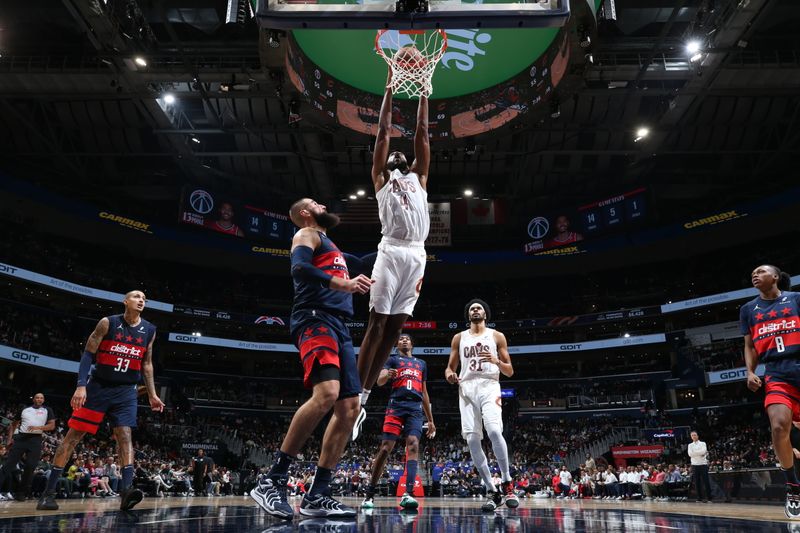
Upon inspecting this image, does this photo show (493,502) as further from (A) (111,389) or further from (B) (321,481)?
(A) (111,389)

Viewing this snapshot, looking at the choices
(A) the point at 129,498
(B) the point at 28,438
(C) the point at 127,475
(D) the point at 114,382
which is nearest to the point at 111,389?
(D) the point at 114,382

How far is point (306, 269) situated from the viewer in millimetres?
3725

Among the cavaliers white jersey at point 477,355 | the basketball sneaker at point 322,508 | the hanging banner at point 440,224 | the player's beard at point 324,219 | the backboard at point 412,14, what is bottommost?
the basketball sneaker at point 322,508

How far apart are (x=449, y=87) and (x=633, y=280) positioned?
2581 cm

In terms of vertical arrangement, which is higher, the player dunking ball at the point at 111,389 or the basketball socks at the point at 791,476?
the player dunking ball at the point at 111,389

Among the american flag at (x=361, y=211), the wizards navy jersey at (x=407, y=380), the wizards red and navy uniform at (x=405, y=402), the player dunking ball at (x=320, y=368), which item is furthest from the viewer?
the american flag at (x=361, y=211)

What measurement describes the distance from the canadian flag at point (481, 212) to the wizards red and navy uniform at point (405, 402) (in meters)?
20.6

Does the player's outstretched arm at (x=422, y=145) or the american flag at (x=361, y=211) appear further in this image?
the american flag at (x=361, y=211)

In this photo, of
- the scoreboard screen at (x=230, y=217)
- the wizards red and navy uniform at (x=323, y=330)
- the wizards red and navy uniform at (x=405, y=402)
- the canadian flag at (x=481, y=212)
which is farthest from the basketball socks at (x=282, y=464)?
the scoreboard screen at (x=230, y=217)

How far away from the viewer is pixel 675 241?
31750mm

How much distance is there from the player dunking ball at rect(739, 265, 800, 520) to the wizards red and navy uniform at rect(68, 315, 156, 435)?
582 centimetres

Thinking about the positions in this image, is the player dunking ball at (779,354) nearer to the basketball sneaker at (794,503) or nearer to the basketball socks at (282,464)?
the basketball sneaker at (794,503)

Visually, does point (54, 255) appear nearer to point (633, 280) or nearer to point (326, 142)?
point (326, 142)

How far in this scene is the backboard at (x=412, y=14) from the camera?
185 inches
